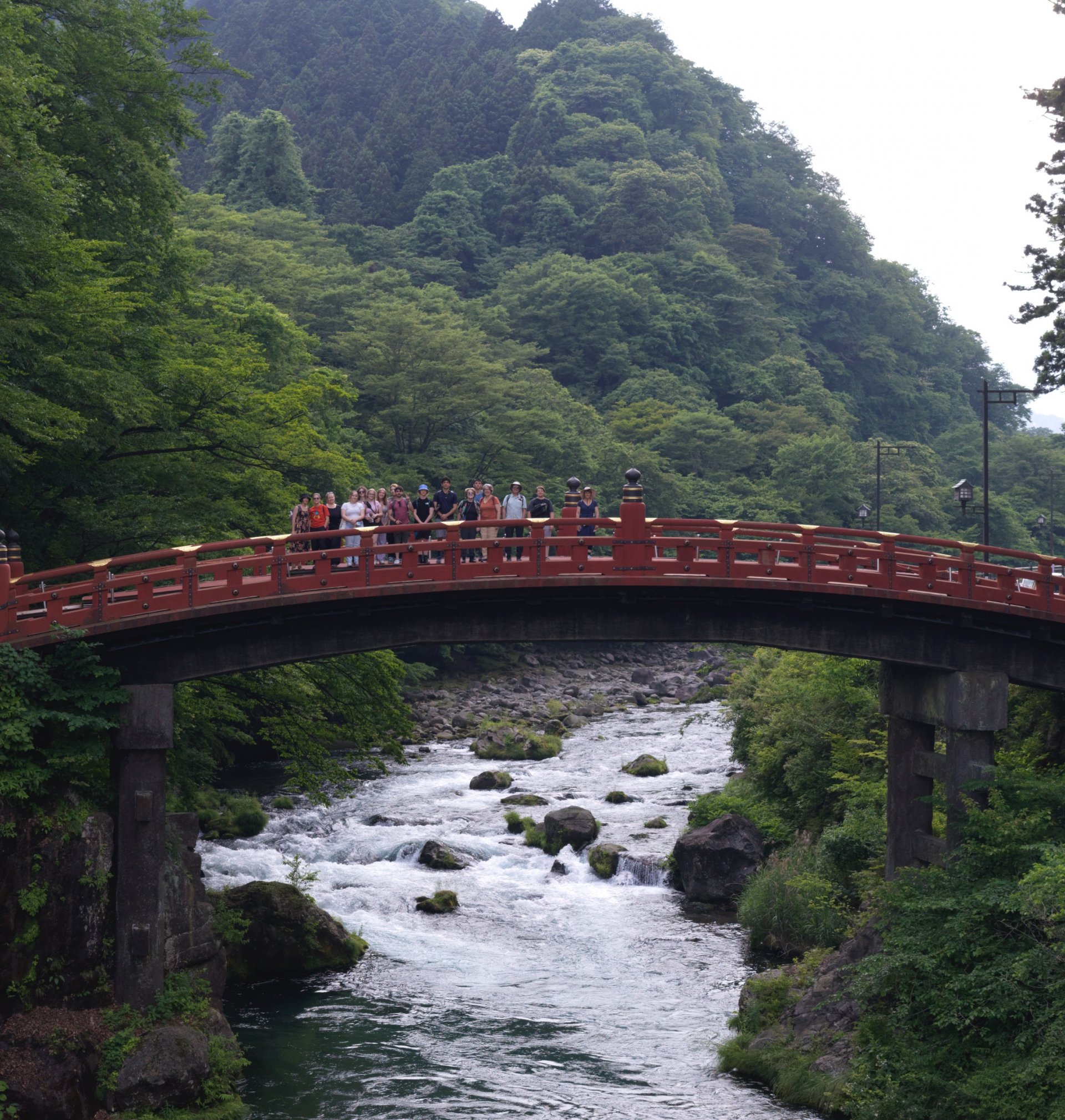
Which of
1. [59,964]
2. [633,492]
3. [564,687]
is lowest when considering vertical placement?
[59,964]

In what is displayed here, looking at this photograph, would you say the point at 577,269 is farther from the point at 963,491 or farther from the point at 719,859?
the point at 719,859

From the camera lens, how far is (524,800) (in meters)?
40.3

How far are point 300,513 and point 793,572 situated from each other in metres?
9.27

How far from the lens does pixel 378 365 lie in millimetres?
69750

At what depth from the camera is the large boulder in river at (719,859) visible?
3247cm

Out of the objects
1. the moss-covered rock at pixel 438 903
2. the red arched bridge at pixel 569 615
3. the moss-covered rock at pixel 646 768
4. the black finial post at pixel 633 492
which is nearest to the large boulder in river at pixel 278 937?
the moss-covered rock at pixel 438 903

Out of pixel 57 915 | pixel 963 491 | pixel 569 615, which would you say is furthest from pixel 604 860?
pixel 57 915

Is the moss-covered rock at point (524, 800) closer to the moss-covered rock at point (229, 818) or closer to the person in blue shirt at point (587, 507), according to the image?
the moss-covered rock at point (229, 818)

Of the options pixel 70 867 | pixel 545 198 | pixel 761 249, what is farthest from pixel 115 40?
pixel 761 249

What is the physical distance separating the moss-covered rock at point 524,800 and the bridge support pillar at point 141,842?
1913 cm

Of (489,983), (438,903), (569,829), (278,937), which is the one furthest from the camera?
(569,829)

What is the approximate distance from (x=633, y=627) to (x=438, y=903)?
11177 mm

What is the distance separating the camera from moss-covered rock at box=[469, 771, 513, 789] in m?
42.7

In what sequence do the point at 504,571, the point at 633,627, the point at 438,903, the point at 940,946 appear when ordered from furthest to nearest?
the point at 438,903, the point at 633,627, the point at 504,571, the point at 940,946
